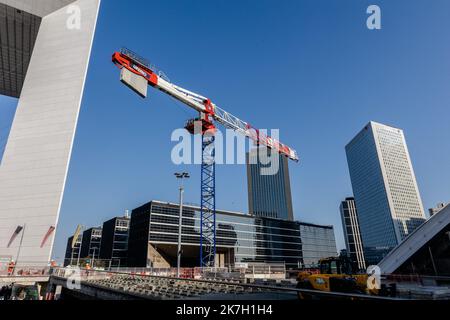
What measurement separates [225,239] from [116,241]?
4363cm

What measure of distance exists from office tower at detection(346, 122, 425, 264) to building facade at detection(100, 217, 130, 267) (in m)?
148

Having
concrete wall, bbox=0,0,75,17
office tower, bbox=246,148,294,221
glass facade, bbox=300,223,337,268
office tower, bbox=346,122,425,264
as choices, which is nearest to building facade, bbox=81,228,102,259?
glass facade, bbox=300,223,337,268

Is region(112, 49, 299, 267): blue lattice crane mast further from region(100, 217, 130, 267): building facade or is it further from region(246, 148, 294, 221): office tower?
region(246, 148, 294, 221): office tower

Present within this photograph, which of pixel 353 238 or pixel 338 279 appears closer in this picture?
pixel 338 279

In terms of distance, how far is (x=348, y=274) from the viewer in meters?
14.8

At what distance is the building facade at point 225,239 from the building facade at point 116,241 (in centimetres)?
2068

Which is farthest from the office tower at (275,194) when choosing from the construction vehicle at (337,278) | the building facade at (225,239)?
the construction vehicle at (337,278)

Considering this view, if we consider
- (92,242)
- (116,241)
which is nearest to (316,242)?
(116,241)

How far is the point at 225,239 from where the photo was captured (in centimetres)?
8675

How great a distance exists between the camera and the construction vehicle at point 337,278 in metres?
12.9

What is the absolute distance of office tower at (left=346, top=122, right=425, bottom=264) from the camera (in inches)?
6504

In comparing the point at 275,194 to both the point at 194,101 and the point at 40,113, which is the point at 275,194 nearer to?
the point at 194,101

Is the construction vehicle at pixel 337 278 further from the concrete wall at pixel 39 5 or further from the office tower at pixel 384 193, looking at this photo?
the office tower at pixel 384 193

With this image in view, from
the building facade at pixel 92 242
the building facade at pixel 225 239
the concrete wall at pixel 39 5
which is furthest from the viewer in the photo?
the building facade at pixel 92 242
